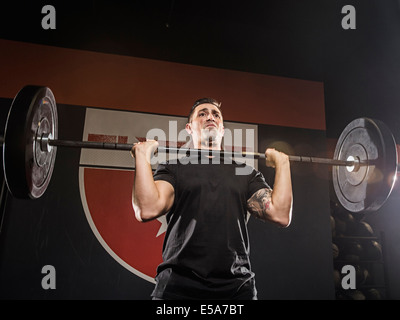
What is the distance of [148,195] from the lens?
1.31 m

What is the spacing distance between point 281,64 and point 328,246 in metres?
1.96

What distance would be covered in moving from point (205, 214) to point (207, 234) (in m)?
0.10

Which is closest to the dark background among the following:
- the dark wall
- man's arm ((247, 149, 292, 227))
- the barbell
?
the dark wall

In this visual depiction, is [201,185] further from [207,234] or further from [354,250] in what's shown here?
[354,250]

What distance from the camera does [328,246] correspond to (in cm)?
282

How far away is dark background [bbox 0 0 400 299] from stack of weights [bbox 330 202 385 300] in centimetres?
20

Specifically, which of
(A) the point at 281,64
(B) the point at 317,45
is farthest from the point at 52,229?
(B) the point at 317,45

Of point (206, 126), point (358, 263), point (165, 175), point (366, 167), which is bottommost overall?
point (358, 263)

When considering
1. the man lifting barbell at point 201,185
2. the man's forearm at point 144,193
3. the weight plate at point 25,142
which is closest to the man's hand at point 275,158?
the man lifting barbell at point 201,185

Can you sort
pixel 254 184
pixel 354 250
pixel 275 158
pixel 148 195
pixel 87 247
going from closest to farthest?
pixel 148 195, pixel 254 184, pixel 275 158, pixel 87 247, pixel 354 250

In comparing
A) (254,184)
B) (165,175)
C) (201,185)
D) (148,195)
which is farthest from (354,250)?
(148,195)

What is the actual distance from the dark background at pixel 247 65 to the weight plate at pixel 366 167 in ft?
2.65

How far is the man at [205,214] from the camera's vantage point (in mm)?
1238
